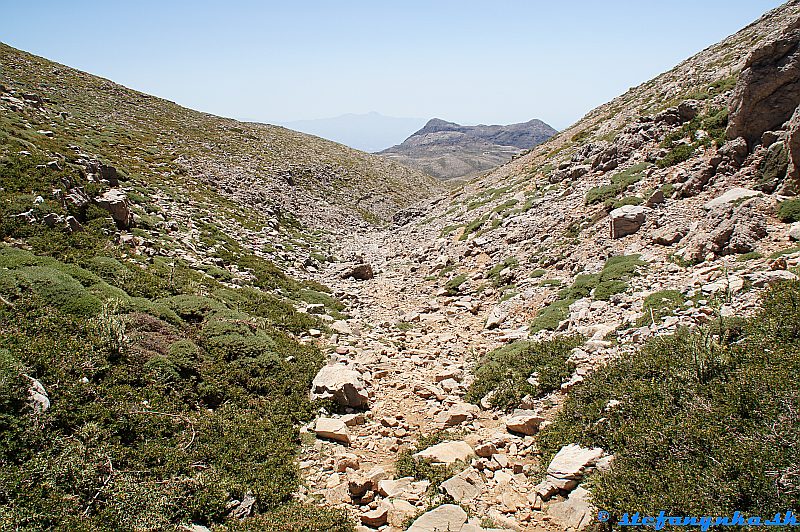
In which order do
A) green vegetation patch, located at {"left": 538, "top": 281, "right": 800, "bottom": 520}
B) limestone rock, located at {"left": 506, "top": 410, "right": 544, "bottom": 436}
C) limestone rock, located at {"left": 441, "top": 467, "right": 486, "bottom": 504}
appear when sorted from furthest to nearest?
limestone rock, located at {"left": 506, "top": 410, "right": 544, "bottom": 436}, limestone rock, located at {"left": 441, "top": 467, "right": 486, "bottom": 504}, green vegetation patch, located at {"left": 538, "top": 281, "right": 800, "bottom": 520}

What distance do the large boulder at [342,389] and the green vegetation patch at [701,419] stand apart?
204 inches

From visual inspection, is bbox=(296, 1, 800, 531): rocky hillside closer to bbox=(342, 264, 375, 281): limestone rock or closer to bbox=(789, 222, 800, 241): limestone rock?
bbox=(789, 222, 800, 241): limestone rock

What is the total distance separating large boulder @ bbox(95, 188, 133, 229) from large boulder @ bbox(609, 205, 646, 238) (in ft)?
73.9

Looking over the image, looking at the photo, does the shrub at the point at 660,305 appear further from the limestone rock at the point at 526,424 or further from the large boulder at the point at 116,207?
the large boulder at the point at 116,207

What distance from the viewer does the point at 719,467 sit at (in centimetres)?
643

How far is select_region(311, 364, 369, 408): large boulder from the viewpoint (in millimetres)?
12430

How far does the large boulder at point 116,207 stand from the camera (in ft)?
64.0

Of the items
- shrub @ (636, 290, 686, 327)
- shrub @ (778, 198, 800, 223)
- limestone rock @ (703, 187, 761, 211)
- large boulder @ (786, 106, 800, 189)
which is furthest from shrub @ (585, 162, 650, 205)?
shrub @ (636, 290, 686, 327)

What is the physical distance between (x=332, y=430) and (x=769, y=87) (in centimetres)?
2028

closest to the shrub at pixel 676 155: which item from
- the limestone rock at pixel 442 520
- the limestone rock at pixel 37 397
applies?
the limestone rock at pixel 442 520

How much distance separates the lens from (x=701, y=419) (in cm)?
758

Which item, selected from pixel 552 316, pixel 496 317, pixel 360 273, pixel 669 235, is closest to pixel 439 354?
pixel 496 317

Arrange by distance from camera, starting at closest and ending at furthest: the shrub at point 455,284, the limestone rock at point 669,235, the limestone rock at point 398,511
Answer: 1. the limestone rock at point 398,511
2. the limestone rock at point 669,235
3. the shrub at point 455,284

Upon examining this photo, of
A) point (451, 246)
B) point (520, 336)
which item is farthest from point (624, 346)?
point (451, 246)
